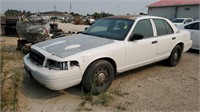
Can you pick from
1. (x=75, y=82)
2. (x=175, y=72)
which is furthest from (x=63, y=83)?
(x=175, y=72)

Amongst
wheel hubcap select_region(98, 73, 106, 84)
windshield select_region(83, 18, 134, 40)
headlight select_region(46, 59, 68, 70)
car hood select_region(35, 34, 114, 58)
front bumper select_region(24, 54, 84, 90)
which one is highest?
windshield select_region(83, 18, 134, 40)

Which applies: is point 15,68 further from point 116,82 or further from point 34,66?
point 116,82

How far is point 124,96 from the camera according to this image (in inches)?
154

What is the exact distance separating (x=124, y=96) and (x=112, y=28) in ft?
5.53

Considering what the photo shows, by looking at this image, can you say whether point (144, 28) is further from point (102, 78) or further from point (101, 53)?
point (102, 78)

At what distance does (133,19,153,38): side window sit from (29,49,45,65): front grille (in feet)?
6.80

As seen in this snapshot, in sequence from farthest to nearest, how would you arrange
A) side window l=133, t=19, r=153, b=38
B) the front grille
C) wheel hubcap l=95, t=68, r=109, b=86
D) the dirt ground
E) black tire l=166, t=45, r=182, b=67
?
black tire l=166, t=45, r=182, b=67 < side window l=133, t=19, r=153, b=38 < wheel hubcap l=95, t=68, r=109, b=86 < the front grille < the dirt ground

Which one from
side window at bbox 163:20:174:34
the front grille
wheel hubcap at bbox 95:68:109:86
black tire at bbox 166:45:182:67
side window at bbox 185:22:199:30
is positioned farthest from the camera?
side window at bbox 185:22:199:30

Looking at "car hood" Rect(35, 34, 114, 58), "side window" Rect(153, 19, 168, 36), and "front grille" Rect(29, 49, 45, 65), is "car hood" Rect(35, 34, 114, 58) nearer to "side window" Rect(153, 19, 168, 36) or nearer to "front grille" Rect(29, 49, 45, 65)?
"front grille" Rect(29, 49, 45, 65)

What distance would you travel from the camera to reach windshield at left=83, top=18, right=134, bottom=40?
4464 millimetres

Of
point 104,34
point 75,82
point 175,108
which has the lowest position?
point 175,108

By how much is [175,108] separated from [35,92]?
8.55 ft

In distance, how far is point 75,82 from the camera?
3.58 metres

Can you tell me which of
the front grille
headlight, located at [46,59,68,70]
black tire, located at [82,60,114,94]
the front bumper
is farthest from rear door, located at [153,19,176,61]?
the front grille
